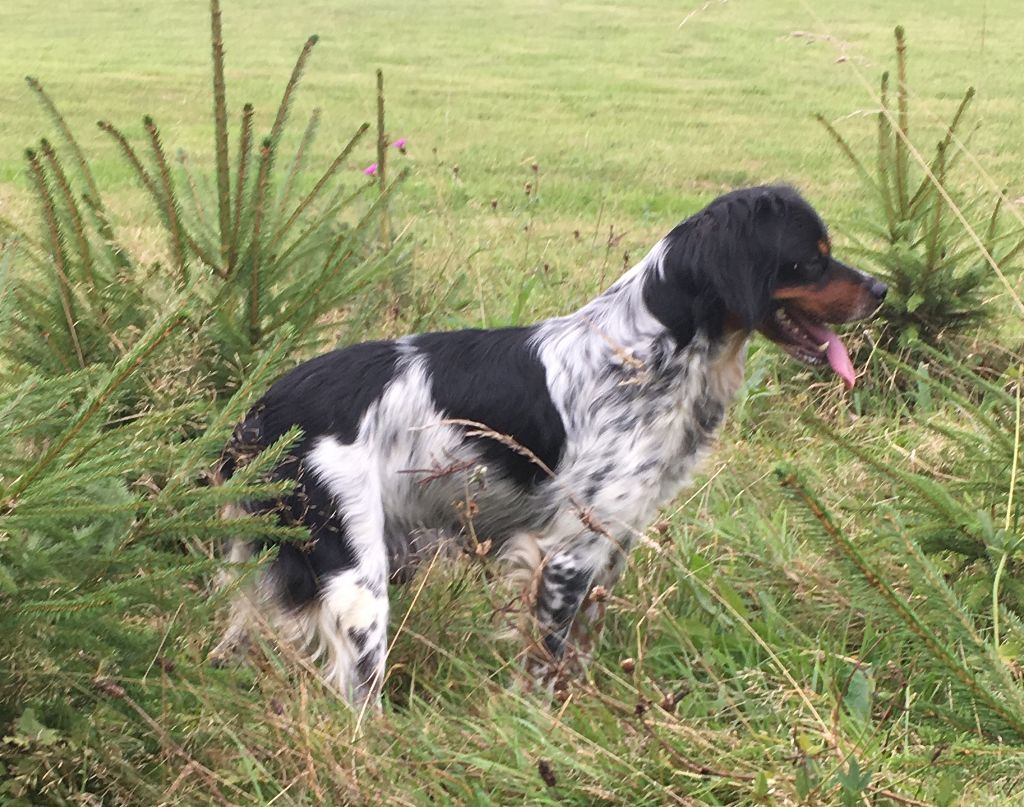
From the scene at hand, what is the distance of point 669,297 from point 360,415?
938mm

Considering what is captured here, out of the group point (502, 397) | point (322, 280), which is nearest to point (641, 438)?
point (502, 397)

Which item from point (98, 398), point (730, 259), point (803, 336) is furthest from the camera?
point (803, 336)

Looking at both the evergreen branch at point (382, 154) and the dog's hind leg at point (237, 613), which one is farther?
the evergreen branch at point (382, 154)

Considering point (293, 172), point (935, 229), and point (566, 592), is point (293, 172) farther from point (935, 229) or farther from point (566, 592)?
point (935, 229)

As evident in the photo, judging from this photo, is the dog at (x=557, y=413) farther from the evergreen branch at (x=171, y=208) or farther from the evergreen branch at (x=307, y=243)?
the evergreen branch at (x=171, y=208)

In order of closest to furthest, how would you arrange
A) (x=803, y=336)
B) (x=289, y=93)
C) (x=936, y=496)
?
(x=936, y=496) → (x=803, y=336) → (x=289, y=93)

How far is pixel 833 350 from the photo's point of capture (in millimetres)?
3660

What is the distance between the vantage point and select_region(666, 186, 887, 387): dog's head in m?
3.47

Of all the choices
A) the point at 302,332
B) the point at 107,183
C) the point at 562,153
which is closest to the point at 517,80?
the point at 562,153

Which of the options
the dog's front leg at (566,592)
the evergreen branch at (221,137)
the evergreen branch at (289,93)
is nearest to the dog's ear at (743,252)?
the dog's front leg at (566,592)

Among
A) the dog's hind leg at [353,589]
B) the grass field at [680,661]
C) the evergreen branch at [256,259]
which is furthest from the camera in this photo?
the evergreen branch at [256,259]

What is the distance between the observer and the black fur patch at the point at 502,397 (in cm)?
348

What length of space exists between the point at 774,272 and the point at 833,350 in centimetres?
32

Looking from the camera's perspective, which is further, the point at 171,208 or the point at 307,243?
the point at 307,243
